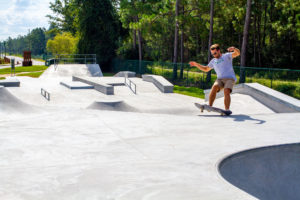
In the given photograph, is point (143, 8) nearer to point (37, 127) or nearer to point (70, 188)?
point (37, 127)

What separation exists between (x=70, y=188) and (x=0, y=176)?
3.40ft

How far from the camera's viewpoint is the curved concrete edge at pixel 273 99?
9.98 meters

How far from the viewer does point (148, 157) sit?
4.93 meters

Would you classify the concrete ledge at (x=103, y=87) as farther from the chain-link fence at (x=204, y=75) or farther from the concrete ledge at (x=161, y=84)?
the chain-link fence at (x=204, y=75)

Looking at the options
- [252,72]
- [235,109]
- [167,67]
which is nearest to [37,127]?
[235,109]

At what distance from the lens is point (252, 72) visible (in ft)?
69.3

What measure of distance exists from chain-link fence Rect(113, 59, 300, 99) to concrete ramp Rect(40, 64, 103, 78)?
20.4ft

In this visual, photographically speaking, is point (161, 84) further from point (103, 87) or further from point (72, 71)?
point (72, 71)

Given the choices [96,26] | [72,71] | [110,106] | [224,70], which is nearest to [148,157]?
[224,70]

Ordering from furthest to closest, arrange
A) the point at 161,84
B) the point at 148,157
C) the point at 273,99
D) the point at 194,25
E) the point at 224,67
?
the point at 194,25 < the point at 161,84 < the point at 273,99 < the point at 224,67 < the point at 148,157

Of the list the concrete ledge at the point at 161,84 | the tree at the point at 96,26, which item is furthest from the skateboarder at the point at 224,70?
the tree at the point at 96,26

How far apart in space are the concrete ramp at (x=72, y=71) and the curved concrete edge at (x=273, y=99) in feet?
66.1

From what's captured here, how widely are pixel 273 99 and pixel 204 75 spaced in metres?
15.7

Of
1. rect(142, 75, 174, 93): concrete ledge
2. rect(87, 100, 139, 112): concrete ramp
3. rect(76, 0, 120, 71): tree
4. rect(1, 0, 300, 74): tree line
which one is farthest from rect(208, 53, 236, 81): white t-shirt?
rect(76, 0, 120, 71): tree
